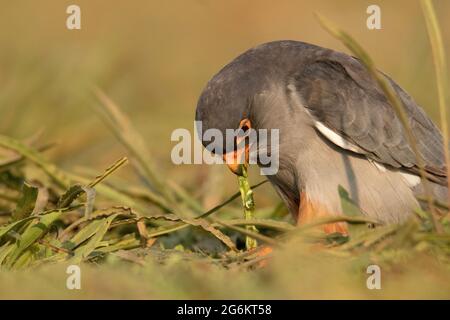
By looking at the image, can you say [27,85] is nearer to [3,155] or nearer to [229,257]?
[3,155]

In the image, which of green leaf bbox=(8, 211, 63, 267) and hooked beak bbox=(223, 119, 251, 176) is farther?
hooked beak bbox=(223, 119, 251, 176)

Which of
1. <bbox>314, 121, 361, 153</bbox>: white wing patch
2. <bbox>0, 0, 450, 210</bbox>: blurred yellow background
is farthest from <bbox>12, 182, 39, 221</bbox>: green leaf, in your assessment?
<bbox>0, 0, 450, 210</bbox>: blurred yellow background

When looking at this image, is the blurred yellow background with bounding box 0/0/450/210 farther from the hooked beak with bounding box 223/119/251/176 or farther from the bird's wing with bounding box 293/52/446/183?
the bird's wing with bounding box 293/52/446/183

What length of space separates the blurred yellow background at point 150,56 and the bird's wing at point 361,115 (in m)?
1.81

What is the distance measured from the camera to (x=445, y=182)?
18.0ft

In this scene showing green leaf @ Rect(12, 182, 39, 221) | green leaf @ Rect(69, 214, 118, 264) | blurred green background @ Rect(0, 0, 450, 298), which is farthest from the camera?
green leaf @ Rect(12, 182, 39, 221)

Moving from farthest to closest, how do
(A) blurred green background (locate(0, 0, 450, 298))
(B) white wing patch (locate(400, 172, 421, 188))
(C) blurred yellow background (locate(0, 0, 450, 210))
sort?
1. (C) blurred yellow background (locate(0, 0, 450, 210))
2. (B) white wing patch (locate(400, 172, 421, 188))
3. (A) blurred green background (locate(0, 0, 450, 298))

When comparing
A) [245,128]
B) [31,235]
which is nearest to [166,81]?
[245,128]

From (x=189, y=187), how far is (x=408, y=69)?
389cm

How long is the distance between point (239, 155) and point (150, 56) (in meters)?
8.37

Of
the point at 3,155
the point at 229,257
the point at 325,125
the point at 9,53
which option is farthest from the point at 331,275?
the point at 9,53

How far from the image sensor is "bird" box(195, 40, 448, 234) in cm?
522

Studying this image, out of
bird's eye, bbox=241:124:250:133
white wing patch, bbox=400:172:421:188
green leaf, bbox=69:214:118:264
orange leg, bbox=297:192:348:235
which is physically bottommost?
green leaf, bbox=69:214:118:264
